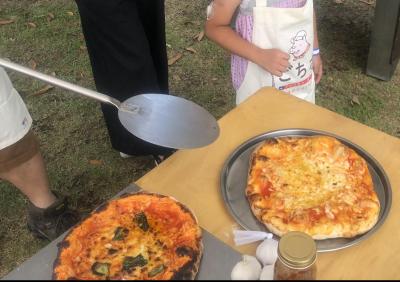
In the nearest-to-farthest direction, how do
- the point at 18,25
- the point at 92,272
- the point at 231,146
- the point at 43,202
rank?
the point at 92,272 → the point at 231,146 → the point at 43,202 → the point at 18,25

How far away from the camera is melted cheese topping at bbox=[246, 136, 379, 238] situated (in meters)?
0.98

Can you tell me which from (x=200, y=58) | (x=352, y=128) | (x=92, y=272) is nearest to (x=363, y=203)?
(x=352, y=128)

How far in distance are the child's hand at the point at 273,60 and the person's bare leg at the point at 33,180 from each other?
0.83 metres

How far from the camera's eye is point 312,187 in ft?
3.53

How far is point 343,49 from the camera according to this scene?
114 inches

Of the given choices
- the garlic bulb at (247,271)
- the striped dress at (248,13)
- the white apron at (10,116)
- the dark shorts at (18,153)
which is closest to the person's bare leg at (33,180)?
the dark shorts at (18,153)

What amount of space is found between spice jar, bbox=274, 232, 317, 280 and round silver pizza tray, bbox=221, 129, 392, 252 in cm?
31

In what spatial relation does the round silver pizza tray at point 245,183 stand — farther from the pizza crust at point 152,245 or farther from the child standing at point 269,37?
the child standing at point 269,37

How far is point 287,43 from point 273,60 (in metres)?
0.07

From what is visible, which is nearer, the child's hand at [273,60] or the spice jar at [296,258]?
the spice jar at [296,258]

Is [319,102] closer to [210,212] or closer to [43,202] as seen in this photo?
[43,202]

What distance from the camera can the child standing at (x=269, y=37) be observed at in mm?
1493

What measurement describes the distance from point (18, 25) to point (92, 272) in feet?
9.78

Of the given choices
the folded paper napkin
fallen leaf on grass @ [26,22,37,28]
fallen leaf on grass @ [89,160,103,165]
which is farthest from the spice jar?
fallen leaf on grass @ [26,22,37,28]
